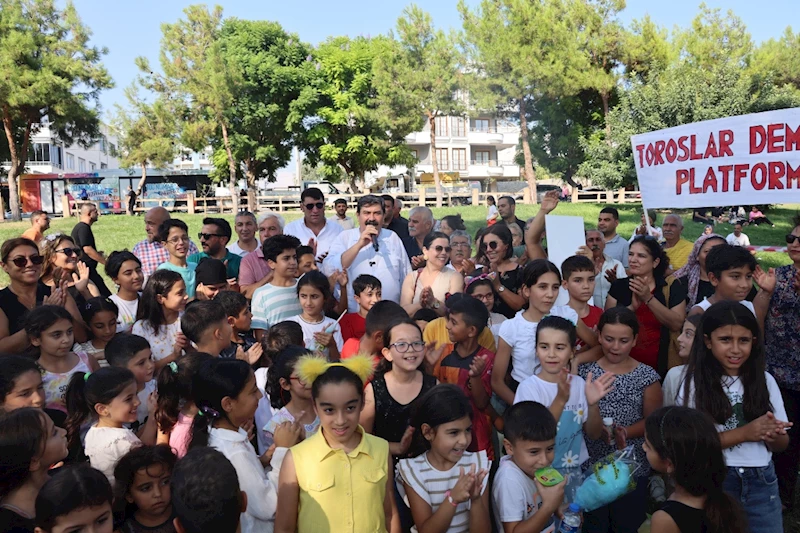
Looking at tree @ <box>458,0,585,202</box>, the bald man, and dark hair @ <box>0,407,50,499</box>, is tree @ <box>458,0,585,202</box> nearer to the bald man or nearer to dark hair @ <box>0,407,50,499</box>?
the bald man

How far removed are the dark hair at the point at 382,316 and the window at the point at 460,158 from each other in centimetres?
6068

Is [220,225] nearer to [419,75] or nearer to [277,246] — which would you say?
[277,246]

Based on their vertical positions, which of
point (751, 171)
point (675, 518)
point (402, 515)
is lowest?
point (402, 515)

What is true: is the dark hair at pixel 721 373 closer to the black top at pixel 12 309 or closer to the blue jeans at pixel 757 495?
the blue jeans at pixel 757 495

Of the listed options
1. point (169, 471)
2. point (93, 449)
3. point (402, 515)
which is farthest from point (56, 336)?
point (402, 515)

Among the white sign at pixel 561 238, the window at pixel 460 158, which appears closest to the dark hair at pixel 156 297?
the white sign at pixel 561 238

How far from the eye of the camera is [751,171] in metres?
5.45

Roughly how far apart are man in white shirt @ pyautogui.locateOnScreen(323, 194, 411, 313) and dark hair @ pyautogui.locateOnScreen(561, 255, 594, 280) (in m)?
1.62

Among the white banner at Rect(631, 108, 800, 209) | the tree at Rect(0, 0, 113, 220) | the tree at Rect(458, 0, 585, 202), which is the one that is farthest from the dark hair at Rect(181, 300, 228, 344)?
the tree at Rect(458, 0, 585, 202)

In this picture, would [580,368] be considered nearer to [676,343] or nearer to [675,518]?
[676,343]

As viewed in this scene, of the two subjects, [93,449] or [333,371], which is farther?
[93,449]

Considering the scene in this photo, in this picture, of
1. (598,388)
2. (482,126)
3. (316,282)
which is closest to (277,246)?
(316,282)

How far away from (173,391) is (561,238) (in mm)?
3394

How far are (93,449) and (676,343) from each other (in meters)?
3.66
